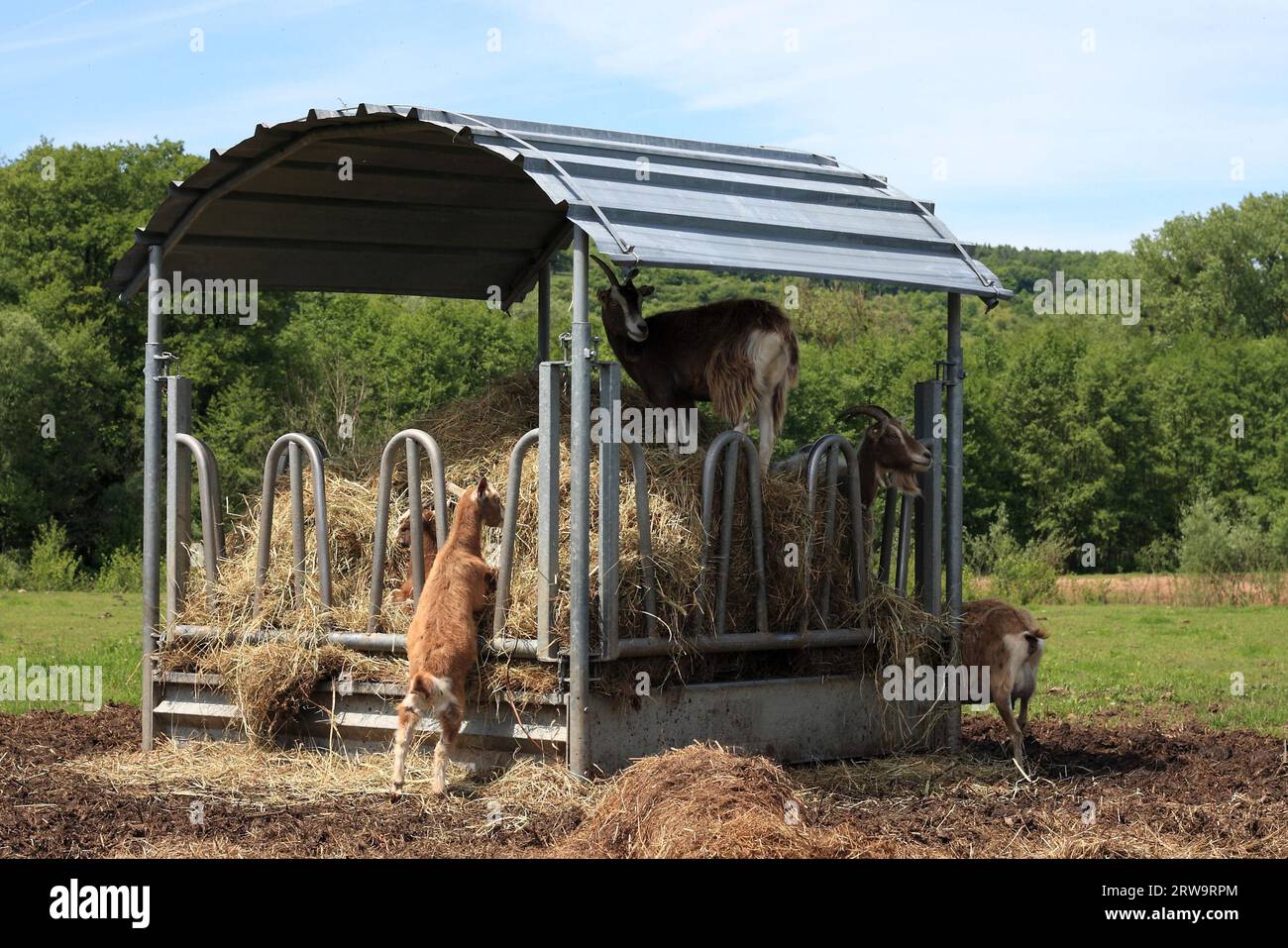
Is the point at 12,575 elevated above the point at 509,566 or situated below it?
below

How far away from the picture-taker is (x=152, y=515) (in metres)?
9.98

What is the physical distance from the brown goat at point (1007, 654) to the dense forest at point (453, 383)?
2074 centimetres

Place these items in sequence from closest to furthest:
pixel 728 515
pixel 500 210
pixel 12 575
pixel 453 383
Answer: pixel 728 515 < pixel 500 210 < pixel 12 575 < pixel 453 383

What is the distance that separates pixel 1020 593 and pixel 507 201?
17.1 metres

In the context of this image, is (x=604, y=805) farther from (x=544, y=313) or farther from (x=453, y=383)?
(x=453, y=383)

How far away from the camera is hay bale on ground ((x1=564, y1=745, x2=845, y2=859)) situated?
652 centimetres

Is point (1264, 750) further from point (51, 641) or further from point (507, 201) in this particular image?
point (51, 641)

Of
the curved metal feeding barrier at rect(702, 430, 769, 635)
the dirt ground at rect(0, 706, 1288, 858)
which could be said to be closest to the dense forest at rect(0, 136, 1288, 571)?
the dirt ground at rect(0, 706, 1288, 858)

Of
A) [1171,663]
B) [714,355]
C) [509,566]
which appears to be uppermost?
[714,355]

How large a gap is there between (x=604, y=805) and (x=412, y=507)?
252 cm

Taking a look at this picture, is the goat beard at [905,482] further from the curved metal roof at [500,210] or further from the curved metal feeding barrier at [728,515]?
the curved metal feeding barrier at [728,515]

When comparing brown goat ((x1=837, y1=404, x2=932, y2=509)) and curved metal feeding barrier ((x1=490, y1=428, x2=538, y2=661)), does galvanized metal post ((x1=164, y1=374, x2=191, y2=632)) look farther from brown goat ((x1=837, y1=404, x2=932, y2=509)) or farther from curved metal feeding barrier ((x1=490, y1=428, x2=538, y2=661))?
brown goat ((x1=837, y1=404, x2=932, y2=509))

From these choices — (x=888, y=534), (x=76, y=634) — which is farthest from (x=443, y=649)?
(x=76, y=634)

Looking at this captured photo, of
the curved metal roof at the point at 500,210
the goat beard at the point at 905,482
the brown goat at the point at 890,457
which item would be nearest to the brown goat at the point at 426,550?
the curved metal roof at the point at 500,210
